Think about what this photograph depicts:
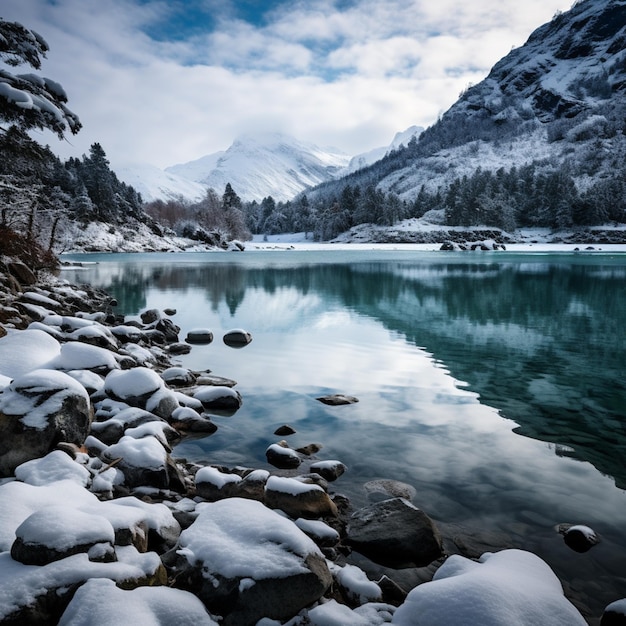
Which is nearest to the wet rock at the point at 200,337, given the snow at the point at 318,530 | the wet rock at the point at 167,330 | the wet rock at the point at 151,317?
the wet rock at the point at 167,330

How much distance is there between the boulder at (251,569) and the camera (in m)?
3.82

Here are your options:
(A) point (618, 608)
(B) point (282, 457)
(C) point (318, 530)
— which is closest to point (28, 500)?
(C) point (318, 530)

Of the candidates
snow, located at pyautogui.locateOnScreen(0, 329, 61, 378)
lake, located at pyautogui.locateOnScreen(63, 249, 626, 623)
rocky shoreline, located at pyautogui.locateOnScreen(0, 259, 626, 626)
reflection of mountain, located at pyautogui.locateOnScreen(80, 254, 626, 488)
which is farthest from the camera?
reflection of mountain, located at pyautogui.locateOnScreen(80, 254, 626, 488)

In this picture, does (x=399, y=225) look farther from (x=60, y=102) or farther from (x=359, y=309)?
(x=60, y=102)

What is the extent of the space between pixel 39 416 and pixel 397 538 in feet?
16.5

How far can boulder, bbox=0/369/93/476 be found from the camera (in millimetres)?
5828

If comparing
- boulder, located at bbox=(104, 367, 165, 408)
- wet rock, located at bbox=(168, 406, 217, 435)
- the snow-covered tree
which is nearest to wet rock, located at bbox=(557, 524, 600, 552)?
wet rock, located at bbox=(168, 406, 217, 435)

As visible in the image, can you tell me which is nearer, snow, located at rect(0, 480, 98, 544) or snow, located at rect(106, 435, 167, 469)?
snow, located at rect(0, 480, 98, 544)

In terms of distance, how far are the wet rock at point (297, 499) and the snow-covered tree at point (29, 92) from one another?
10049 mm

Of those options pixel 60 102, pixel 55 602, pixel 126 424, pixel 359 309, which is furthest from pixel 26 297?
pixel 55 602

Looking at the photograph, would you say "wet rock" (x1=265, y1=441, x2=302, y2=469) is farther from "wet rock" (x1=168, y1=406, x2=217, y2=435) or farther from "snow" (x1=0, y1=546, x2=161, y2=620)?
"snow" (x1=0, y1=546, x2=161, y2=620)

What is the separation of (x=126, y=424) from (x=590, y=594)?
7.16 m

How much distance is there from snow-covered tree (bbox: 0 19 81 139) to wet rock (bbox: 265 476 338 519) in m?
10.0

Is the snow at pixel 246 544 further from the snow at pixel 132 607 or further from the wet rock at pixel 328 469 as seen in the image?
the wet rock at pixel 328 469
